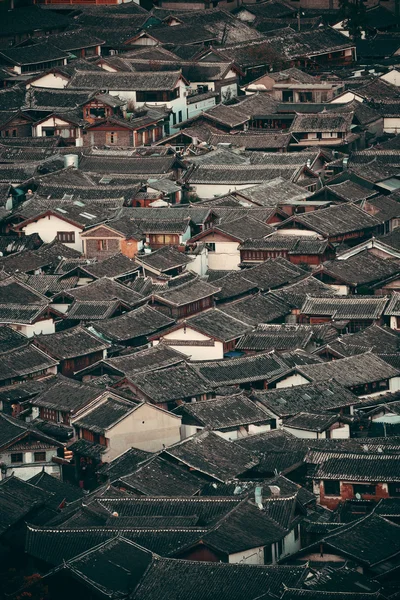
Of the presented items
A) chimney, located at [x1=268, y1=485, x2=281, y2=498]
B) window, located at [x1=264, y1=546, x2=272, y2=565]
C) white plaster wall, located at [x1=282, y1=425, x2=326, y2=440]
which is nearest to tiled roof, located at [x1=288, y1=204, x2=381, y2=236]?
white plaster wall, located at [x1=282, y1=425, x2=326, y2=440]

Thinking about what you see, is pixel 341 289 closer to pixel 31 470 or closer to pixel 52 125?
pixel 31 470

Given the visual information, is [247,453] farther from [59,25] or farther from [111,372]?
[59,25]

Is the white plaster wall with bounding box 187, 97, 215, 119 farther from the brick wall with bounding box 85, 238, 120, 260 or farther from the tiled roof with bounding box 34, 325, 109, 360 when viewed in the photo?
the tiled roof with bounding box 34, 325, 109, 360

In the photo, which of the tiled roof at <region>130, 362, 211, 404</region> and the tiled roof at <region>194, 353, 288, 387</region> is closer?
the tiled roof at <region>130, 362, 211, 404</region>

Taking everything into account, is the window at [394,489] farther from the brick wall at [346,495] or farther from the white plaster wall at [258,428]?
the white plaster wall at [258,428]

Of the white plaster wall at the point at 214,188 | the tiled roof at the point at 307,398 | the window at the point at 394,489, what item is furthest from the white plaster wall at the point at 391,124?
the window at the point at 394,489
